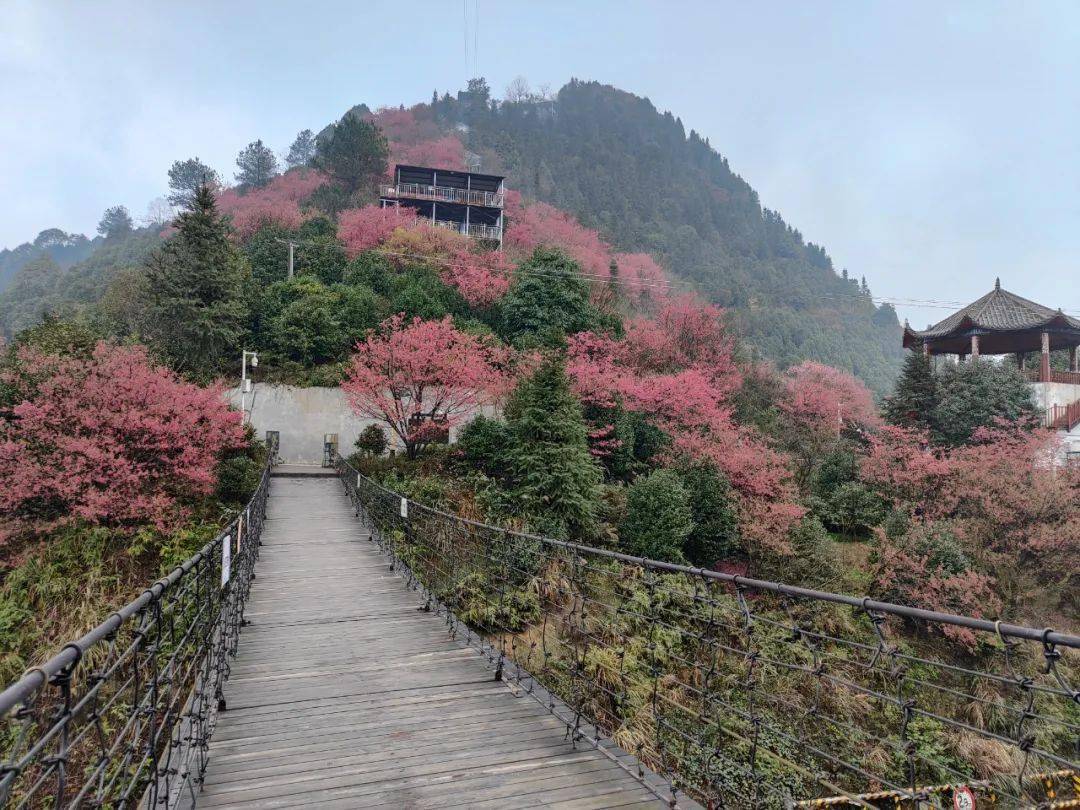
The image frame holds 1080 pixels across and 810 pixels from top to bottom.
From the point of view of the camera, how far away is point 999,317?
70.2ft

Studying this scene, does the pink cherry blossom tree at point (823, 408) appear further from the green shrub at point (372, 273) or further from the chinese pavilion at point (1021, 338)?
the green shrub at point (372, 273)

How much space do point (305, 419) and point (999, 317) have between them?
1019 inches

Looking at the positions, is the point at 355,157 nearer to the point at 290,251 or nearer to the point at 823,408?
the point at 290,251

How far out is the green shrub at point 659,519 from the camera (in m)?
12.7

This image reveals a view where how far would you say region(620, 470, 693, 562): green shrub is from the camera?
1274cm

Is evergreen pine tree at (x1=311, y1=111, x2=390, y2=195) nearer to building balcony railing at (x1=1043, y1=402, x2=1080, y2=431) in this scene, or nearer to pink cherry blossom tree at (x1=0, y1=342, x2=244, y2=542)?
pink cherry blossom tree at (x1=0, y1=342, x2=244, y2=542)

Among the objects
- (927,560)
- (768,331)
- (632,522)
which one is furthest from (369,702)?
(768,331)

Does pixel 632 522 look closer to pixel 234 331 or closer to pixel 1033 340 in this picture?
pixel 234 331

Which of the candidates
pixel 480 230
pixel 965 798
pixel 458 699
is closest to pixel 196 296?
pixel 480 230

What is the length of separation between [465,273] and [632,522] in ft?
50.7

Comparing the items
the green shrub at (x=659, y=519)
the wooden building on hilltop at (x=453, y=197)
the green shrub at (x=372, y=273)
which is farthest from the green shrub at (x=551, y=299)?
the wooden building on hilltop at (x=453, y=197)

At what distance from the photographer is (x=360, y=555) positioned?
400 inches

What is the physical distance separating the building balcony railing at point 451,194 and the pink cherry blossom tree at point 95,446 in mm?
27507

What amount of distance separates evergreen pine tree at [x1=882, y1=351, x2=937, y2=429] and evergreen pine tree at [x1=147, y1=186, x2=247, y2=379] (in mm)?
23078
